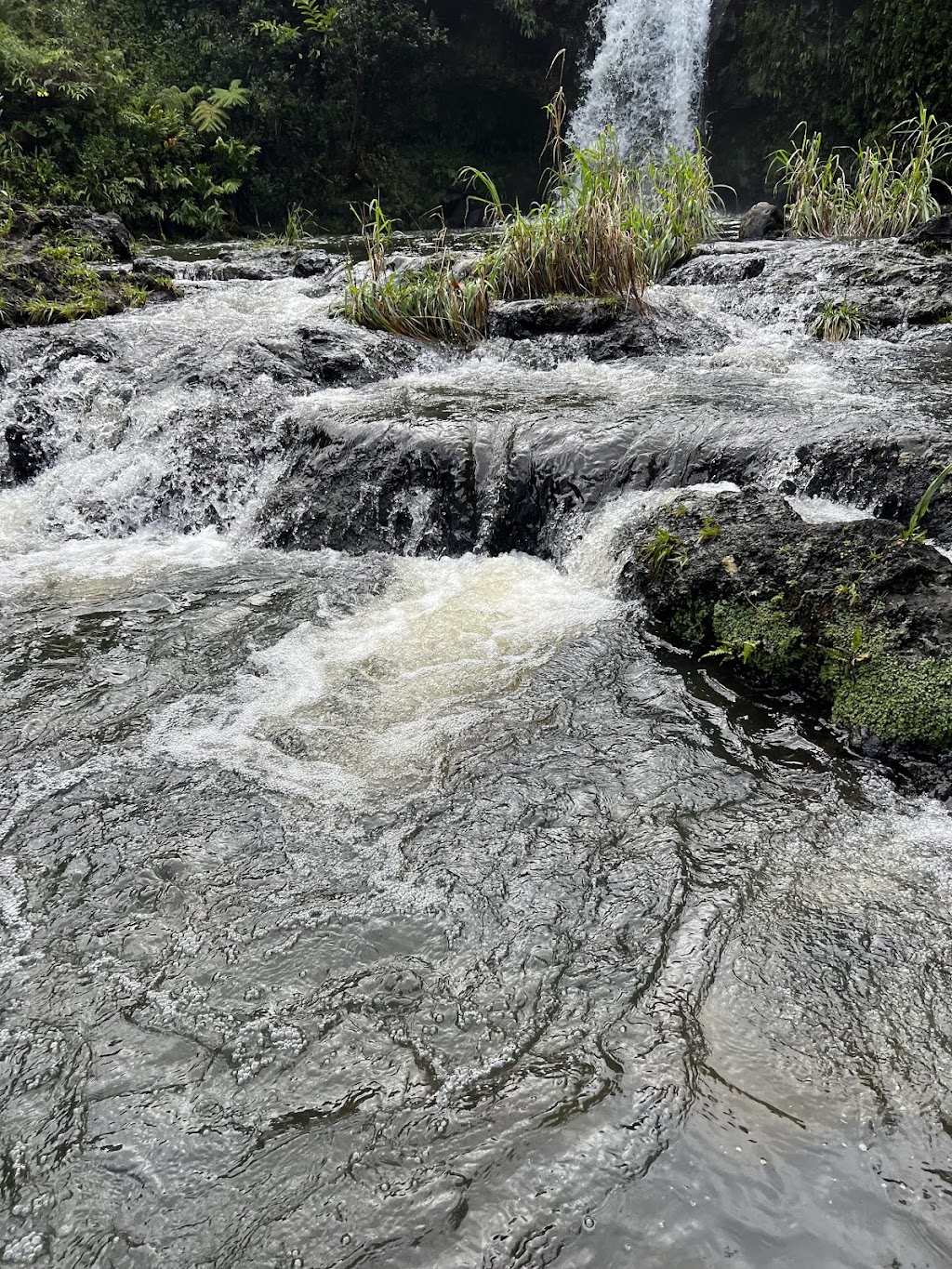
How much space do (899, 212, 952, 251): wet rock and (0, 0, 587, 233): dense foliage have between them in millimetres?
11361

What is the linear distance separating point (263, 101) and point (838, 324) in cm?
1399

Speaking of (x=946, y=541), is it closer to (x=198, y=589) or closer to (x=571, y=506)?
(x=571, y=506)

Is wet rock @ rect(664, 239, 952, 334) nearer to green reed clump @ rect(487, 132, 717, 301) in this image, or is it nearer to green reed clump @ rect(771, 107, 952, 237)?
green reed clump @ rect(771, 107, 952, 237)

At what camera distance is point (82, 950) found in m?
2.03

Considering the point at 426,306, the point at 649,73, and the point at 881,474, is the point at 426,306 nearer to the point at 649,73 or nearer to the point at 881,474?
the point at 881,474

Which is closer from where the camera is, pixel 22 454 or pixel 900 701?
pixel 900 701

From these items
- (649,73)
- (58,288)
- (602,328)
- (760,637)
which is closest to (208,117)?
(649,73)

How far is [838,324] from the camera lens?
6.70 meters

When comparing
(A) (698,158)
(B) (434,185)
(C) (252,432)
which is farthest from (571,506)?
(B) (434,185)

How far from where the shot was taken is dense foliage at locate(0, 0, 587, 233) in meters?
13.5

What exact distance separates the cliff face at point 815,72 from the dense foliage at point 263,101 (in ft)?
11.1

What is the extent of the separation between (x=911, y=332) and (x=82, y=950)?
6.94 meters

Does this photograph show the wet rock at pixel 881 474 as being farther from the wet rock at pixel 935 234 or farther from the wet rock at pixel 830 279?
the wet rock at pixel 935 234

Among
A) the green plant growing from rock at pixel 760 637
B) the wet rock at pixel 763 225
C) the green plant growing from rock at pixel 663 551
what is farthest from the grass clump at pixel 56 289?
the green plant growing from rock at pixel 760 637
